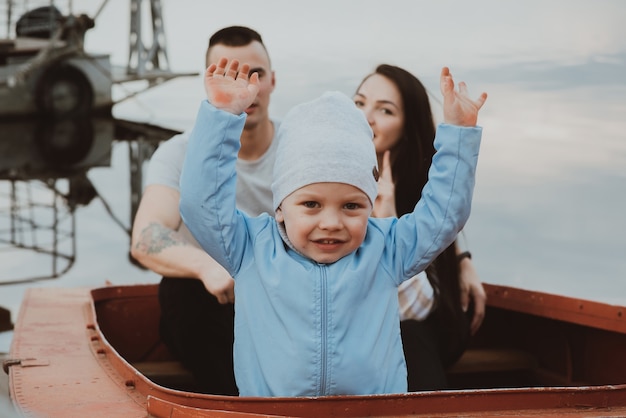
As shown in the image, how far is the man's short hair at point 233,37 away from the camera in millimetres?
3562

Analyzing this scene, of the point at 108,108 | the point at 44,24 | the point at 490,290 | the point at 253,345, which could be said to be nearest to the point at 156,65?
the point at 108,108

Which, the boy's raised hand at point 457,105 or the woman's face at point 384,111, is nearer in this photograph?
the boy's raised hand at point 457,105

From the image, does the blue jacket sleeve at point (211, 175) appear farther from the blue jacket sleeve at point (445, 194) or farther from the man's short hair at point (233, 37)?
→ the man's short hair at point (233, 37)

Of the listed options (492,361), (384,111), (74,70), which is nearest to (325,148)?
(384,111)

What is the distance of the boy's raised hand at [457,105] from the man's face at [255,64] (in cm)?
138

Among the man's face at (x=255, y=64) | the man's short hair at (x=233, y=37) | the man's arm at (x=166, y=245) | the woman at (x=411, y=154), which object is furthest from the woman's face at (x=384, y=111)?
the man's arm at (x=166, y=245)

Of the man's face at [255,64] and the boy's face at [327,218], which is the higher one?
the man's face at [255,64]

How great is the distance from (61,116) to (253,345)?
19956mm

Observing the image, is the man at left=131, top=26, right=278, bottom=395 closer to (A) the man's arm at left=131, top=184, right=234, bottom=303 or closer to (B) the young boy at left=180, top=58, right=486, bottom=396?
(A) the man's arm at left=131, top=184, right=234, bottom=303

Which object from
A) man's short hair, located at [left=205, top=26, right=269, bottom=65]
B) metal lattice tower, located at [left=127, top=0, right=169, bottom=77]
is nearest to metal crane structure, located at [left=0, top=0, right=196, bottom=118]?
metal lattice tower, located at [left=127, top=0, right=169, bottom=77]

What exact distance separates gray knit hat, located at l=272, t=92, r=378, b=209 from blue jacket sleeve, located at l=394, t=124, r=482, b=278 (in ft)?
0.44

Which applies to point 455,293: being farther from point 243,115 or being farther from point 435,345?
point 243,115

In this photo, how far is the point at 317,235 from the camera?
2184 millimetres

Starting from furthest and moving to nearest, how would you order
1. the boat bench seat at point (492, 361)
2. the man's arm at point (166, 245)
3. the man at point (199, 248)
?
the boat bench seat at point (492, 361) → the man at point (199, 248) → the man's arm at point (166, 245)
